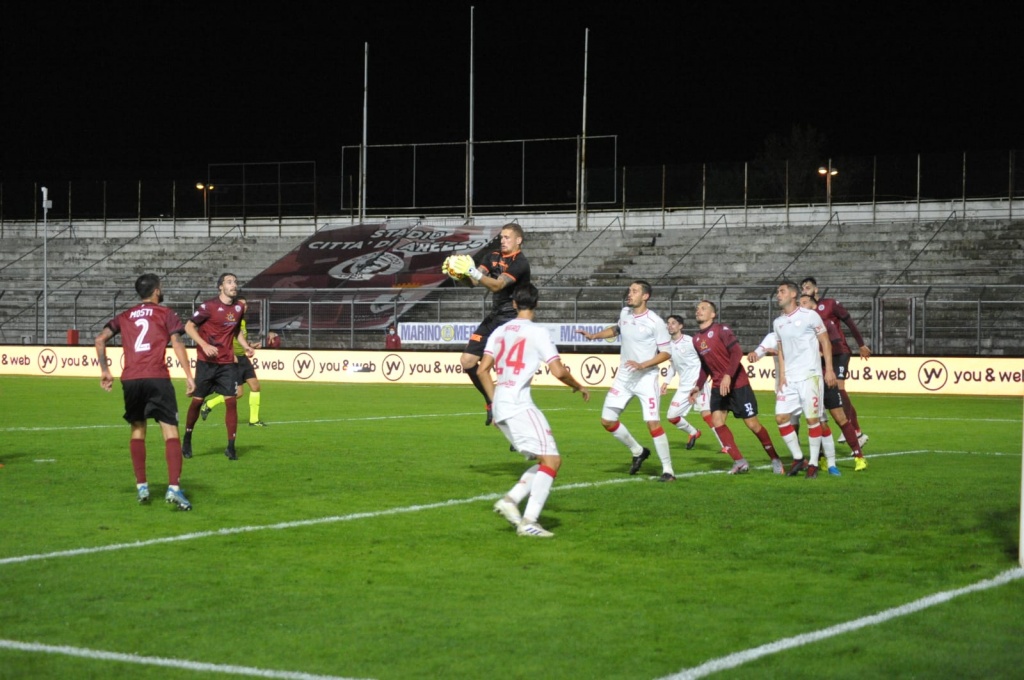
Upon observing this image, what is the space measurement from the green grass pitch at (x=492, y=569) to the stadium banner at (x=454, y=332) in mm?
21665

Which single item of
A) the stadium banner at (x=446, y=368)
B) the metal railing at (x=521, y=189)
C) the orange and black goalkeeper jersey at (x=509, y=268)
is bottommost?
the stadium banner at (x=446, y=368)

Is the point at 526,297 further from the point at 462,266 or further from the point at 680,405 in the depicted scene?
the point at 680,405

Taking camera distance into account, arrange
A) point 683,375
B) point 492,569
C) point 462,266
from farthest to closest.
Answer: point 683,375 → point 462,266 → point 492,569

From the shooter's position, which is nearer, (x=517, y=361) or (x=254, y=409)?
(x=517, y=361)

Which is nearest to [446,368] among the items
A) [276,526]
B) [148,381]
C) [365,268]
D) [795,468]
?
[365,268]

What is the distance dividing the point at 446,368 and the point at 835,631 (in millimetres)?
27348

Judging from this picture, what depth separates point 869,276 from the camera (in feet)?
128

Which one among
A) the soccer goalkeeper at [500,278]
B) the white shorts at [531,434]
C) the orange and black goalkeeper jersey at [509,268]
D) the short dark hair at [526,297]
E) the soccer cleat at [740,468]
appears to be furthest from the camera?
the soccer cleat at [740,468]

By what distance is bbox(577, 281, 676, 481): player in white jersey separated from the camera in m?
12.5

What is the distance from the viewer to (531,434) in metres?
9.32

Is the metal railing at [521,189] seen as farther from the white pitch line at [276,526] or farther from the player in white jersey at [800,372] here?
the white pitch line at [276,526]

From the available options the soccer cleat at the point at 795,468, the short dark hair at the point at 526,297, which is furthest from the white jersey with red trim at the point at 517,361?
the soccer cleat at the point at 795,468

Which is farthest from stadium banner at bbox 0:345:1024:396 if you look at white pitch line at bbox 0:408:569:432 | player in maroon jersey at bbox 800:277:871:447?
player in maroon jersey at bbox 800:277:871:447

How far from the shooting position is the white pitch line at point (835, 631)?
5699 millimetres
